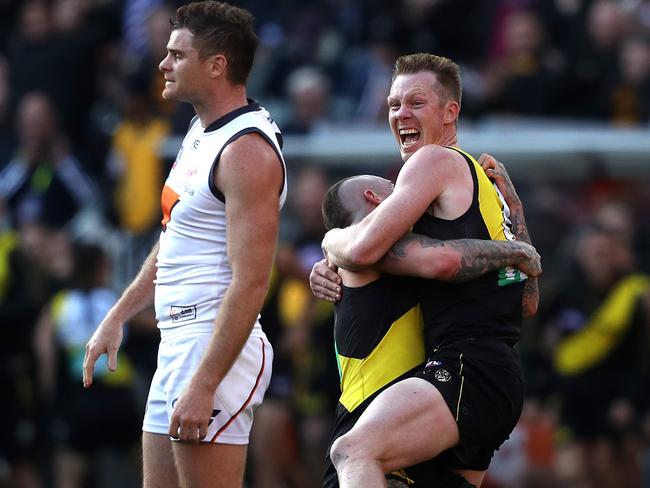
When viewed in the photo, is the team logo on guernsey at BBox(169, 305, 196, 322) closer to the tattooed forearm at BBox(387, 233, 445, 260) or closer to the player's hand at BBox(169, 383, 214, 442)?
the player's hand at BBox(169, 383, 214, 442)

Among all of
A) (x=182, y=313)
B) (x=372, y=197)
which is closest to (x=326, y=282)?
(x=372, y=197)

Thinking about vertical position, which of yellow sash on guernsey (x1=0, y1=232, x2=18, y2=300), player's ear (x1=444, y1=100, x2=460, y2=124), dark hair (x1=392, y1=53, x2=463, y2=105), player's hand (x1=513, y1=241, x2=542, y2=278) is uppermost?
dark hair (x1=392, y1=53, x2=463, y2=105)

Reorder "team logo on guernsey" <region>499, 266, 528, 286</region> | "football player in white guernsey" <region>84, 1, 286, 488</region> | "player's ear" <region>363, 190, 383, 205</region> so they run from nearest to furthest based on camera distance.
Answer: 1. "football player in white guernsey" <region>84, 1, 286, 488</region>
2. "team logo on guernsey" <region>499, 266, 528, 286</region>
3. "player's ear" <region>363, 190, 383, 205</region>

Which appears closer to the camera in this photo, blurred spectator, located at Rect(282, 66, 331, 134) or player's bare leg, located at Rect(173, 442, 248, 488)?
player's bare leg, located at Rect(173, 442, 248, 488)

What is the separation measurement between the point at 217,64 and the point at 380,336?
52.1 inches

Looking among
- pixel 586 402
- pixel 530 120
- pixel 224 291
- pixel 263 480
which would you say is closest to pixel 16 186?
pixel 263 480

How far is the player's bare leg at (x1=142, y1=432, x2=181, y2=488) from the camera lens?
5.73m

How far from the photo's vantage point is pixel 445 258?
548 centimetres

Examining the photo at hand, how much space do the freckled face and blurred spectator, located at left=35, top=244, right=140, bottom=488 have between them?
5.77m

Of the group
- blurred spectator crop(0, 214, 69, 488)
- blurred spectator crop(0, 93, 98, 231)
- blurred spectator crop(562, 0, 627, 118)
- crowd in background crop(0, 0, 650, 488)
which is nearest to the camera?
crowd in background crop(0, 0, 650, 488)

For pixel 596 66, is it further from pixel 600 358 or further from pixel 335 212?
pixel 335 212

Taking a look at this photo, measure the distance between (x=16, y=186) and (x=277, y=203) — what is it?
870 centimetres

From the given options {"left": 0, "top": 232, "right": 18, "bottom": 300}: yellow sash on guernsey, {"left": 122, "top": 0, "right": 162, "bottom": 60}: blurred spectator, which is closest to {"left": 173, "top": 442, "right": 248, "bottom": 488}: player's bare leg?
{"left": 0, "top": 232, "right": 18, "bottom": 300}: yellow sash on guernsey

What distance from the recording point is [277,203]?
221 inches
